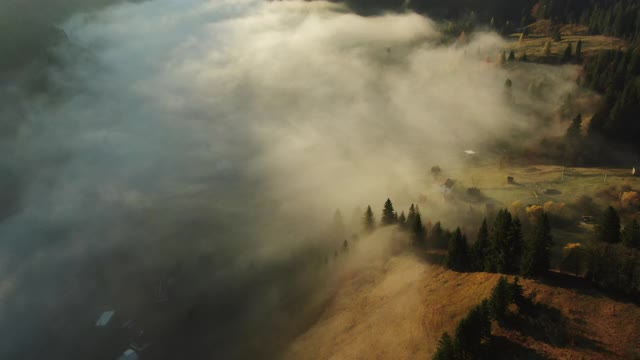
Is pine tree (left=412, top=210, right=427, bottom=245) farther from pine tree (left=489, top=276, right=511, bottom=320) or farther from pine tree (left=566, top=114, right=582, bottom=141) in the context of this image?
pine tree (left=566, top=114, right=582, bottom=141)

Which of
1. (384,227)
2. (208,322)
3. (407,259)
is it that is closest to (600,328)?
(407,259)

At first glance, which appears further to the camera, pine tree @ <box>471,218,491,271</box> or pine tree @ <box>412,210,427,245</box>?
pine tree @ <box>412,210,427,245</box>

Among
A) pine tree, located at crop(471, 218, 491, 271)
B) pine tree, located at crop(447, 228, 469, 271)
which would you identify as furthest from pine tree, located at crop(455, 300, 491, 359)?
pine tree, located at crop(447, 228, 469, 271)

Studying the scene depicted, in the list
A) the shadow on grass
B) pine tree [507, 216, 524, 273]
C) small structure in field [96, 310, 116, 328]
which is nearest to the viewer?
the shadow on grass

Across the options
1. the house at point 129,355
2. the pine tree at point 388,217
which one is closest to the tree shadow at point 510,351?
the pine tree at point 388,217

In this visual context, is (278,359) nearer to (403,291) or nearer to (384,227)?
(403,291)

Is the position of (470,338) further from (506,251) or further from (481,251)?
(481,251)
